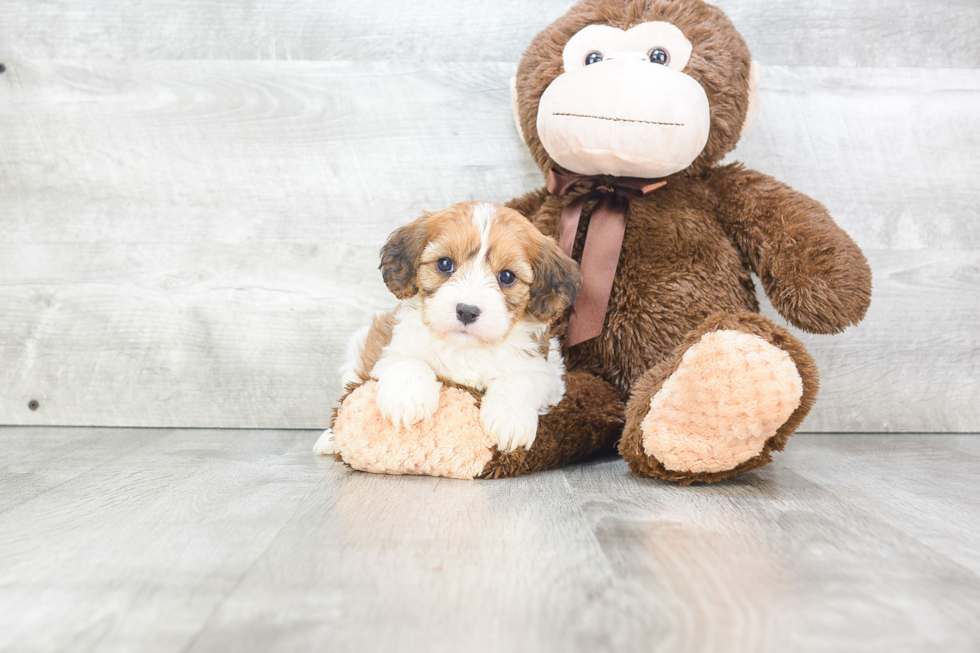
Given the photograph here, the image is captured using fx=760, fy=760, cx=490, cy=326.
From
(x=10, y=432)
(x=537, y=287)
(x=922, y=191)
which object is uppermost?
→ (x=922, y=191)

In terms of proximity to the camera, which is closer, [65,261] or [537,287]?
[537,287]

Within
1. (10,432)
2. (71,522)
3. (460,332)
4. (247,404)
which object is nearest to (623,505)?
(460,332)

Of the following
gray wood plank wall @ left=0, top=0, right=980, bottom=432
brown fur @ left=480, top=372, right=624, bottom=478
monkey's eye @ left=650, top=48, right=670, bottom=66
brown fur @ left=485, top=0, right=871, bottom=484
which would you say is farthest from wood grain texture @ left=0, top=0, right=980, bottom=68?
brown fur @ left=480, top=372, right=624, bottom=478

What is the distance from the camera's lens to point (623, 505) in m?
1.13

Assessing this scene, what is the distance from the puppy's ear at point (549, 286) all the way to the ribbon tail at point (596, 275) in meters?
0.16

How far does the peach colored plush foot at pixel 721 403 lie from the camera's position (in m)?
1.17

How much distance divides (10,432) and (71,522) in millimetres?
934

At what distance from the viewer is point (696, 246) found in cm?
151

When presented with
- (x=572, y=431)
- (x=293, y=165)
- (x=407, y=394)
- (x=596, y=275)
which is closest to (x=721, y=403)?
(x=572, y=431)

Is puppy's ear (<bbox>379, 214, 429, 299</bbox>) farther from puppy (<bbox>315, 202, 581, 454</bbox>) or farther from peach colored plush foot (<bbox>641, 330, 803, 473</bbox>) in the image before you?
peach colored plush foot (<bbox>641, 330, 803, 473</bbox>)

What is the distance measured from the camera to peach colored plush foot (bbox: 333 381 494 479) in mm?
1291

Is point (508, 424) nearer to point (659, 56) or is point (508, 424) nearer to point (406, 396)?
point (406, 396)

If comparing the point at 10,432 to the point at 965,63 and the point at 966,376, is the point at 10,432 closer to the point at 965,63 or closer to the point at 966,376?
the point at 966,376

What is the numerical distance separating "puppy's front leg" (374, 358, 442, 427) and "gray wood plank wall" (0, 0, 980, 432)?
587 millimetres
